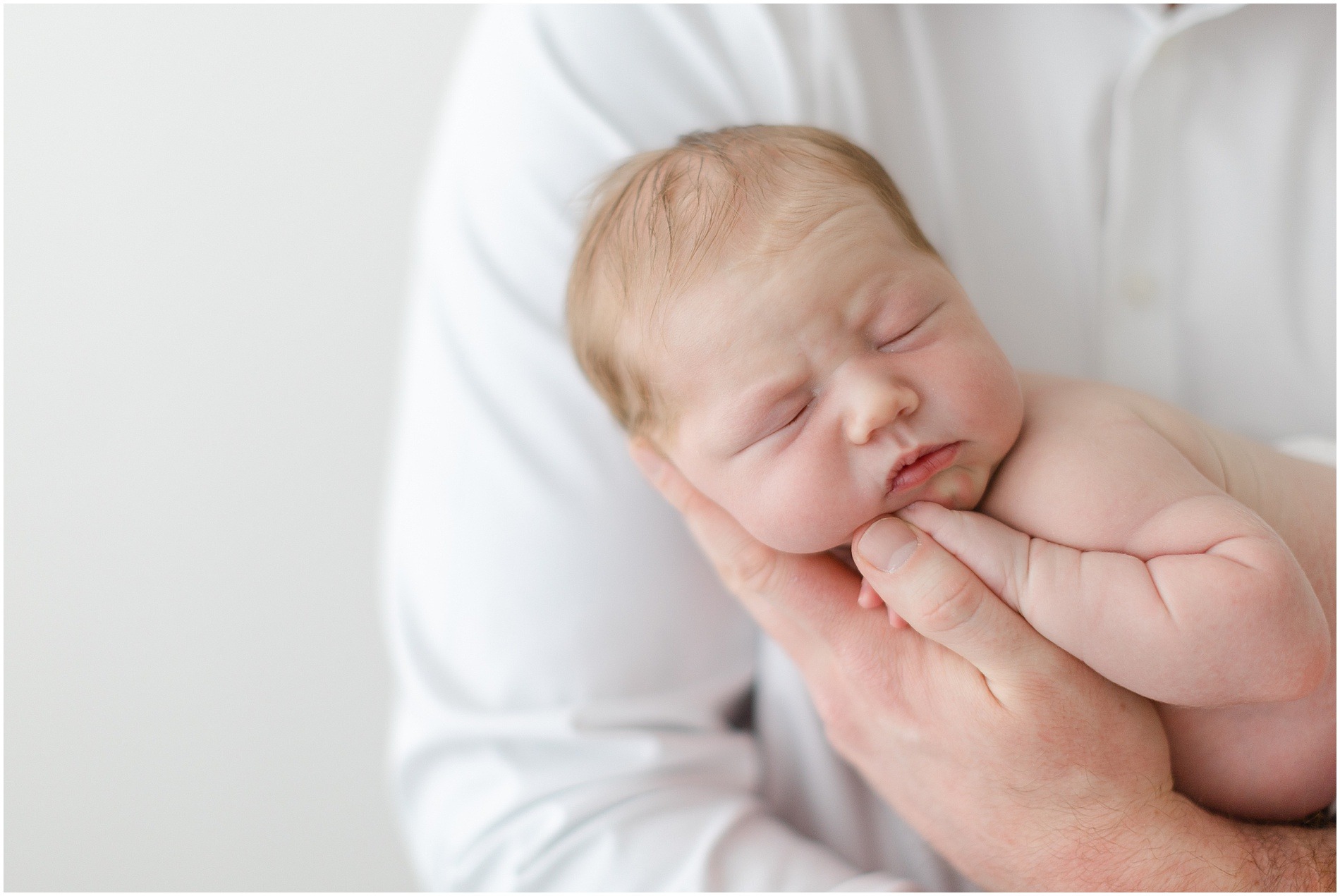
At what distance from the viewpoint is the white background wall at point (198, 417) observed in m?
1.76

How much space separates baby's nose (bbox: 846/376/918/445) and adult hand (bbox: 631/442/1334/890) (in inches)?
4.5

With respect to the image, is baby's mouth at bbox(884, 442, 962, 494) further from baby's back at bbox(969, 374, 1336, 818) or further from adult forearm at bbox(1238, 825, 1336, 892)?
adult forearm at bbox(1238, 825, 1336, 892)

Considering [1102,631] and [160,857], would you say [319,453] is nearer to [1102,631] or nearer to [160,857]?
[160,857]

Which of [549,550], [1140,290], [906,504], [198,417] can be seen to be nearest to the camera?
[906,504]

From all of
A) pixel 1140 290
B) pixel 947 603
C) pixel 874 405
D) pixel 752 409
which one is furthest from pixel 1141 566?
pixel 1140 290

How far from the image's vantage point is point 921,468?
3.07 feet

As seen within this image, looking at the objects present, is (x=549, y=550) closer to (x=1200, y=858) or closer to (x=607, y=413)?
(x=607, y=413)

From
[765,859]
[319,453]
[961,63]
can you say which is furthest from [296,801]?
[961,63]

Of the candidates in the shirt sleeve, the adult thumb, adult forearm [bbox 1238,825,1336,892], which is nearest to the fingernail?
the adult thumb

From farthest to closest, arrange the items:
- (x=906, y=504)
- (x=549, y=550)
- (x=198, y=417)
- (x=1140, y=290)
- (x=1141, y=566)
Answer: (x=198, y=417) < (x=1140, y=290) < (x=549, y=550) < (x=906, y=504) < (x=1141, y=566)

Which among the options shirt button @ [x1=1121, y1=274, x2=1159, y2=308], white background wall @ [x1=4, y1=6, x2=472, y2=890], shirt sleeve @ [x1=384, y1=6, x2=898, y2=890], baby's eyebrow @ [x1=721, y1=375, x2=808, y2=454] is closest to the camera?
baby's eyebrow @ [x1=721, y1=375, x2=808, y2=454]

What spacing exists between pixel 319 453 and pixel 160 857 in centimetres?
97

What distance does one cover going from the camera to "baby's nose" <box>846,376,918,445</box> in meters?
0.88

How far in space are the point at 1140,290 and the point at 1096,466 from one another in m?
0.47
